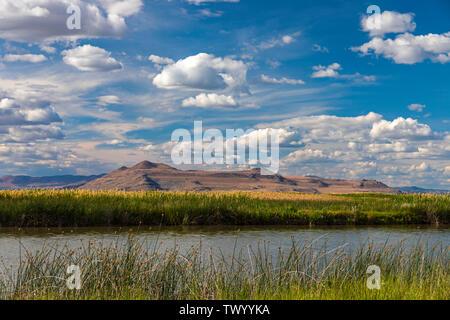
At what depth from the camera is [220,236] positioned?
Result: 21.1 metres

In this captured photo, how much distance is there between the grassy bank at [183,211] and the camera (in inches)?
965

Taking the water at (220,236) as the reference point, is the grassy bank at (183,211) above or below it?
above

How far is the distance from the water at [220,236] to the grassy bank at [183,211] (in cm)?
147

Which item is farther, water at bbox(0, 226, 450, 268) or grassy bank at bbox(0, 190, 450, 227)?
grassy bank at bbox(0, 190, 450, 227)

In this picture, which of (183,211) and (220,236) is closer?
(220,236)

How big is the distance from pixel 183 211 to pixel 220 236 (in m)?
5.87

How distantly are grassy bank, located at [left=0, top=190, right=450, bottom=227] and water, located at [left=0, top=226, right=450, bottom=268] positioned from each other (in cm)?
147

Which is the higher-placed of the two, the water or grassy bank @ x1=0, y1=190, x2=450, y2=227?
grassy bank @ x1=0, y1=190, x2=450, y2=227

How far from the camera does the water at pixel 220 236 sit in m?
17.3

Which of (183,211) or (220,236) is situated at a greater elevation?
(183,211)

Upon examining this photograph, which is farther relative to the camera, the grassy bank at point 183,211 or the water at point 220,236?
the grassy bank at point 183,211

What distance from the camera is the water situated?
1730cm

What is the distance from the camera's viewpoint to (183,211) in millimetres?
26469
